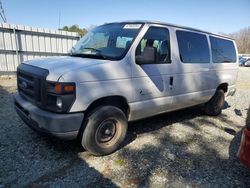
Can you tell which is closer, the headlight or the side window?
the headlight

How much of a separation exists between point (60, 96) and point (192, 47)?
3.20m

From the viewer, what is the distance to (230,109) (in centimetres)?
736

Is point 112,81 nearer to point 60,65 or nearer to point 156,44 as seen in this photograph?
point 60,65

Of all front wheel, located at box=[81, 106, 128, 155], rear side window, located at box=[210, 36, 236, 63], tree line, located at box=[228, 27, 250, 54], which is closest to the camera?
front wheel, located at box=[81, 106, 128, 155]

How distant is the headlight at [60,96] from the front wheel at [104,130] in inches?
18.0

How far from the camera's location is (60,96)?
302 centimetres

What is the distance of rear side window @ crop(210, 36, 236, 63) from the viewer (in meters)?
5.62

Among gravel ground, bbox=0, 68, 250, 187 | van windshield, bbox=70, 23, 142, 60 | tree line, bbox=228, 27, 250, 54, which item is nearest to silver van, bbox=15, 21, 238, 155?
van windshield, bbox=70, 23, 142, 60

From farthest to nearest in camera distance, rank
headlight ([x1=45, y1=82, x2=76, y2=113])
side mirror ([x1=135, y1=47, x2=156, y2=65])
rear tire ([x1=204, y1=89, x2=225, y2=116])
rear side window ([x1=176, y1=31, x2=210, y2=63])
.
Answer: rear tire ([x1=204, y1=89, x2=225, y2=116]) → rear side window ([x1=176, y1=31, x2=210, y2=63]) → side mirror ([x1=135, y1=47, x2=156, y2=65]) → headlight ([x1=45, y1=82, x2=76, y2=113])

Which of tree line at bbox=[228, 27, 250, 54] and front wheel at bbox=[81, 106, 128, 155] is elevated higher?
tree line at bbox=[228, 27, 250, 54]

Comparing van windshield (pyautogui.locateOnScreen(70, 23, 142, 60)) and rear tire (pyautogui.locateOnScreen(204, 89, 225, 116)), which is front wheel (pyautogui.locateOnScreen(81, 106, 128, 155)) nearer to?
van windshield (pyautogui.locateOnScreen(70, 23, 142, 60))

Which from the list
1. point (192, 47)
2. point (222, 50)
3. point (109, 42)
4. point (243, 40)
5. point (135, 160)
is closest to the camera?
point (135, 160)

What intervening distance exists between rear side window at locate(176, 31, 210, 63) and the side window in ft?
1.29

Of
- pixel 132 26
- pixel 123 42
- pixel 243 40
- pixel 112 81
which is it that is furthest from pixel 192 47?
pixel 243 40
